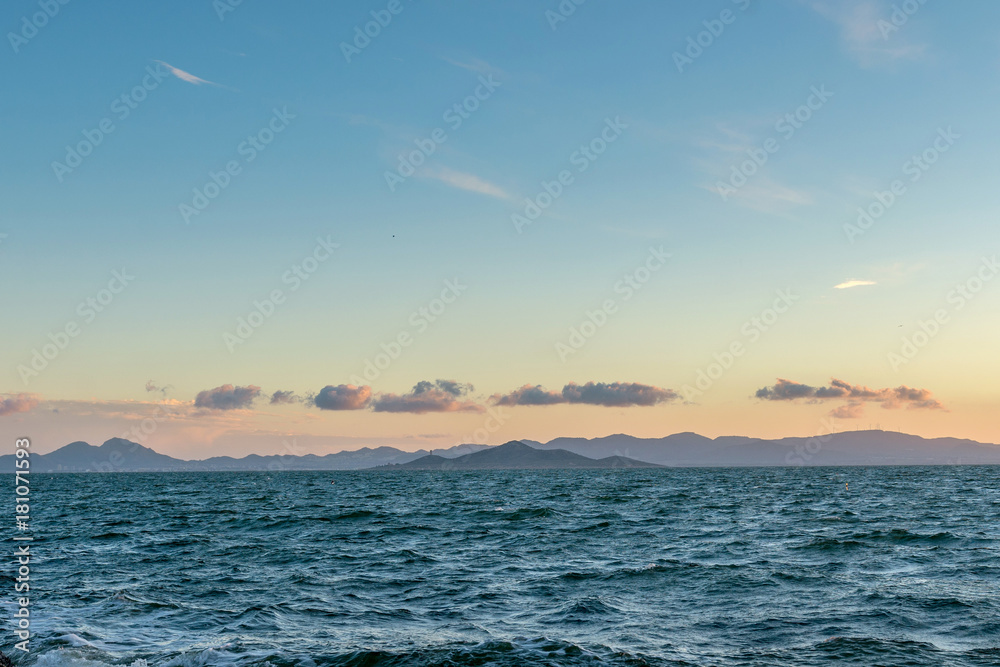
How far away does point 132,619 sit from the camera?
23.1m

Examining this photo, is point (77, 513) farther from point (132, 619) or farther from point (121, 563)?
point (132, 619)

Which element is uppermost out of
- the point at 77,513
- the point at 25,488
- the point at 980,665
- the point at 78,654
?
the point at 25,488

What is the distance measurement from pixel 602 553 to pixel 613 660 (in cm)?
1817

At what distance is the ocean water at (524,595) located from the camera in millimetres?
18891

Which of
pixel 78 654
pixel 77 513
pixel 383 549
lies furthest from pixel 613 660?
pixel 77 513

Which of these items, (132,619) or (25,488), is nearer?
(25,488)

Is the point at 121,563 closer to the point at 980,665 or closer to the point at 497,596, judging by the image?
the point at 497,596

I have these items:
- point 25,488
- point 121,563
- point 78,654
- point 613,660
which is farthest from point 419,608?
point 121,563

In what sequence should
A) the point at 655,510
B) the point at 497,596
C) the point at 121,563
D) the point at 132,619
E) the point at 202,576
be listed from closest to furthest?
the point at 132,619, the point at 497,596, the point at 202,576, the point at 121,563, the point at 655,510

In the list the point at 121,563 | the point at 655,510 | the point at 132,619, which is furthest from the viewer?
the point at 655,510

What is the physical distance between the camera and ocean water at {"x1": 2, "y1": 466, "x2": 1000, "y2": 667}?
62.0ft

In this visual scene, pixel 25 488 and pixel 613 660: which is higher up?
pixel 25 488

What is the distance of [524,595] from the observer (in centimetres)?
2603

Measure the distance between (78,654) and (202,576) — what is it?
39.7ft
